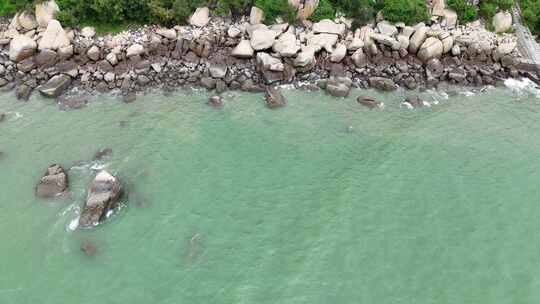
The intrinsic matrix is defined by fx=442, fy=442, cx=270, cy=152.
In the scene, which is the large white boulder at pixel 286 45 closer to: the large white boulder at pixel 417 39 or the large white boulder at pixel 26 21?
the large white boulder at pixel 417 39

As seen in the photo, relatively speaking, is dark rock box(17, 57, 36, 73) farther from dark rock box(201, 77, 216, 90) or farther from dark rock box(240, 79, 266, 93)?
dark rock box(240, 79, 266, 93)

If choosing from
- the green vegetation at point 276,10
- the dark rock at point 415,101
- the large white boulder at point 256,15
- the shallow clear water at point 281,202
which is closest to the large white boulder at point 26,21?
the shallow clear water at point 281,202

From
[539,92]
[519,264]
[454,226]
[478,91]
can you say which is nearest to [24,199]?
[454,226]

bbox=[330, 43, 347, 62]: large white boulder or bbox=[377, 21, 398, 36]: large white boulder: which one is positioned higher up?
bbox=[377, 21, 398, 36]: large white boulder

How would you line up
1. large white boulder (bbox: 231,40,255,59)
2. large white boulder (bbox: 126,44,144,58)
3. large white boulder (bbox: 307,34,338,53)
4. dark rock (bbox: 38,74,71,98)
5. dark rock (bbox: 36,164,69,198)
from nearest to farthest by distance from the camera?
1. dark rock (bbox: 36,164,69,198)
2. dark rock (bbox: 38,74,71,98)
3. large white boulder (bbox: 126,44,144,58)
4. large white boulder (bbox: 231,40,255,59)
5. large white boulder (bbox: 307,34,338,53)

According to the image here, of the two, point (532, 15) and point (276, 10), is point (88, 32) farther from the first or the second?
point (532, 15)

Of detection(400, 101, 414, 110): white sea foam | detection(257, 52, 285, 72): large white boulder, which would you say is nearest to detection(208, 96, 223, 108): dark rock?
detection(257, 52, 285, 72): large white boulder

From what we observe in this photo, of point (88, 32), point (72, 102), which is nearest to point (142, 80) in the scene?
point (72, 102)
